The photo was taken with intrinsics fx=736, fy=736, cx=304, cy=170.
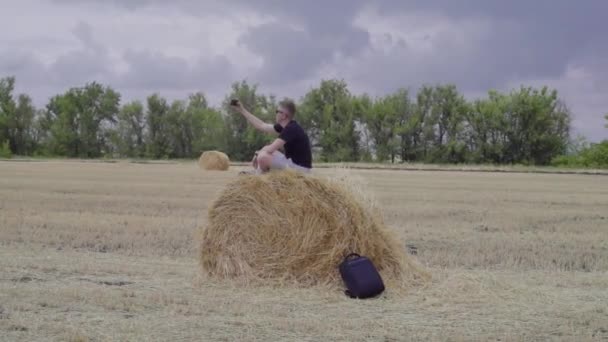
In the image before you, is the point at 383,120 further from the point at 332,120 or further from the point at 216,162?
the point at 216,162

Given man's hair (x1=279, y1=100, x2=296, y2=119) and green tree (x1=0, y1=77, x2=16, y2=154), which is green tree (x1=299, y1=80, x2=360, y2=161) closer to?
green tree (x1=0, y1=77, x2=16, y2=154)

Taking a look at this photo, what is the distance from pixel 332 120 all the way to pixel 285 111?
203ft

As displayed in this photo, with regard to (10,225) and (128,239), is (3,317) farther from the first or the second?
(10,225)

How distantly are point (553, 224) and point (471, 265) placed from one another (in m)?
5.36

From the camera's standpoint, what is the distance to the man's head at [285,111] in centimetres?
848

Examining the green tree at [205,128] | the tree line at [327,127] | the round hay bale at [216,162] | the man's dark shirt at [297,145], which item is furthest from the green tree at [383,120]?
the man's dark shirt at [297,145]

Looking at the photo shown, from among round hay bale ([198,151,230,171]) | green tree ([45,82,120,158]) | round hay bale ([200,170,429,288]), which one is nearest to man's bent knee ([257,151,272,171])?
round hay bale ([200,170,429,288])

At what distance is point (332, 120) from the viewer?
230ft

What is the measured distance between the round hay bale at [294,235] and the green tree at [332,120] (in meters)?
58.1

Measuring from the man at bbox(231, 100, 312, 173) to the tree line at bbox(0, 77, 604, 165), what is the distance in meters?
55.3

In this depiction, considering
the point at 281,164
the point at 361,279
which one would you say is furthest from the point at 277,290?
the point at 281,164

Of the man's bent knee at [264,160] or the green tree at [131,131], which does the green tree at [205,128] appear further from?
the man's bent knee at [264,160]

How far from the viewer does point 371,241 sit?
8.23m

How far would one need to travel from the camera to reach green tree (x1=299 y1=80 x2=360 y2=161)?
68.6 metres
